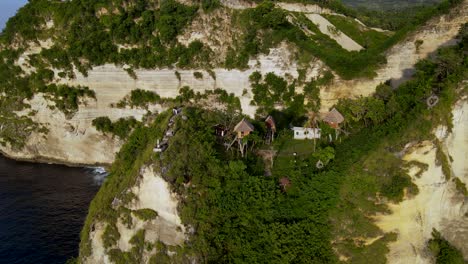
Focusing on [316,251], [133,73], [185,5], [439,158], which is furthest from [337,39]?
[316,251]

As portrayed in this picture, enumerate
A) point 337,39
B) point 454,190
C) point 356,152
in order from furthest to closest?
point 337,39
point 356,152
point 454,190

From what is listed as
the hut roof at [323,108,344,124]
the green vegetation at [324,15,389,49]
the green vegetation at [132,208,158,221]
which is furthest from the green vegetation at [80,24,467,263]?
the green vegetation at [324,15,389,49]

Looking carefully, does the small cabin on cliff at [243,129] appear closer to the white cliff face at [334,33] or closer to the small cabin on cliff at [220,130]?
the small cabin on cliff at [220,130]

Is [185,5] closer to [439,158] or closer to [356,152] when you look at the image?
[356,152]

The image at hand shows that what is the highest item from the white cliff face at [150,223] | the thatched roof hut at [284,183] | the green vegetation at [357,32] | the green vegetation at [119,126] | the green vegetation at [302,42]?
the green vegetation at [357,32]

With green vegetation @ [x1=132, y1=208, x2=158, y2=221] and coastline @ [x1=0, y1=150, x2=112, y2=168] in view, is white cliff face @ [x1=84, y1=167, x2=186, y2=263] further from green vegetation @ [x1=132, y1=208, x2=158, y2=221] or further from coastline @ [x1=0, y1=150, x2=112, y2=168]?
coastline @ [x1=0, y1=150, x2=112, y2=168]

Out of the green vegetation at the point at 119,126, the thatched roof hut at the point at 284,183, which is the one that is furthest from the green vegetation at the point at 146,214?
the green vegetation at the point at 119,126
